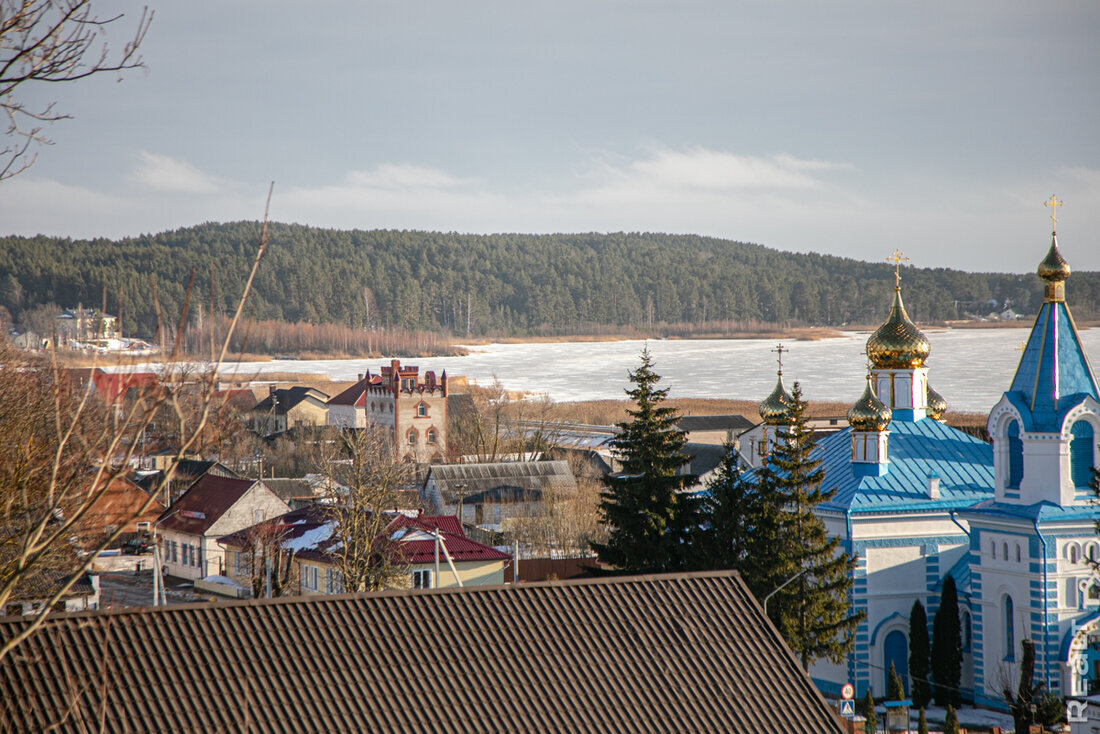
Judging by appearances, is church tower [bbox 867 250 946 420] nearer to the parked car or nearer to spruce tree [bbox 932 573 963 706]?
spruce tree [bbox 932 573 963 706]

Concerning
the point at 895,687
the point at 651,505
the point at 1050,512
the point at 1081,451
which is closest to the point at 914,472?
the point at 1050,512

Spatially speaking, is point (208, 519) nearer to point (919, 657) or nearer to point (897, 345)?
point (897, 345)

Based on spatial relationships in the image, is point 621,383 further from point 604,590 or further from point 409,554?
point 604,590

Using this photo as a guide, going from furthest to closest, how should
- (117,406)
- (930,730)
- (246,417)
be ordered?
(246,417), (930,730), (117,406)

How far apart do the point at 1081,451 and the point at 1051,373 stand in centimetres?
158

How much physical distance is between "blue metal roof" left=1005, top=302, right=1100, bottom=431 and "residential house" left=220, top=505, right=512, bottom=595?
1364cm

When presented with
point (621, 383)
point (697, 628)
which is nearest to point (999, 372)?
point (621, 383)

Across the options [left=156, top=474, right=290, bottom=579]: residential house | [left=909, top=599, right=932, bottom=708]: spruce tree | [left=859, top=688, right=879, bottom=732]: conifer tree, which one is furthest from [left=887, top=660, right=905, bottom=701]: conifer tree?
[left=156, top=474, right=290, bottom=579]: residential house

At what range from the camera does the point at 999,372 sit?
85.2 metres

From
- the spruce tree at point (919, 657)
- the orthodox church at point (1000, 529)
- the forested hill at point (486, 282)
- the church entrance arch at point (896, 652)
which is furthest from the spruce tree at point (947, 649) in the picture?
the forested hill at point (486, 282)

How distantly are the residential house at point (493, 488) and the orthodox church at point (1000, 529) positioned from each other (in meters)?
21.4

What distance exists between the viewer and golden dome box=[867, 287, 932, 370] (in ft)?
93.1

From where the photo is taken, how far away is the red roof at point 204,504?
39062mm

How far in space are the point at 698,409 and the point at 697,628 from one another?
68633mm
